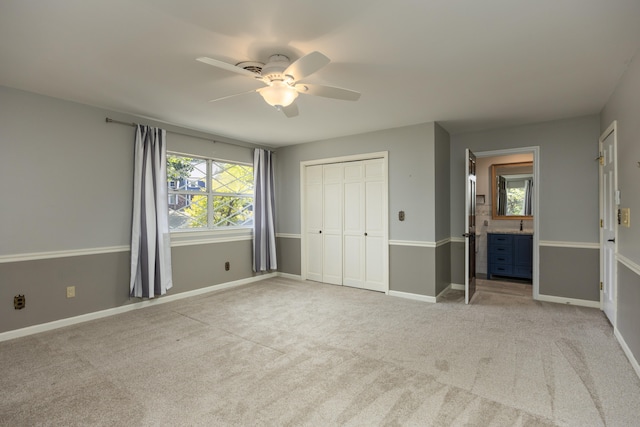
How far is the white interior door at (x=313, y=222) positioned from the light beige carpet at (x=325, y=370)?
65.6 inches

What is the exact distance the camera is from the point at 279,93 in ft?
8.10

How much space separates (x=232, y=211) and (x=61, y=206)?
231 centimetres

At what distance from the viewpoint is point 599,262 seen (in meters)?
3.97

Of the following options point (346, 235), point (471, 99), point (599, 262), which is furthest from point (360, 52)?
point (599, 262)

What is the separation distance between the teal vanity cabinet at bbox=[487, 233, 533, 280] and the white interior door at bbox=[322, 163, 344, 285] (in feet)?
9.00

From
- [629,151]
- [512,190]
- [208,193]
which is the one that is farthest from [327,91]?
[512,190]

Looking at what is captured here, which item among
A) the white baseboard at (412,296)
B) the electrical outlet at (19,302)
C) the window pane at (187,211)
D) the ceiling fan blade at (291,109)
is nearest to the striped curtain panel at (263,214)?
the window pane at (187,211)

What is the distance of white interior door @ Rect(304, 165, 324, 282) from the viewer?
5.53m

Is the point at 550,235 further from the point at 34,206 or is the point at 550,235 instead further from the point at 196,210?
the point at 34,206

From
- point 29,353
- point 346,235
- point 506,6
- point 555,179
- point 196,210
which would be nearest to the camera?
point 506,6

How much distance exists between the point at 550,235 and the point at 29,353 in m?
5.83

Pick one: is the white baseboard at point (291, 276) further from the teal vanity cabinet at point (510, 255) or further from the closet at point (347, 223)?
the teal vanity cabinet at point (510, 255)

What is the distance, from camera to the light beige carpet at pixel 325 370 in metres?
1.96

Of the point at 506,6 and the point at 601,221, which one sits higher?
the point at 506,6
